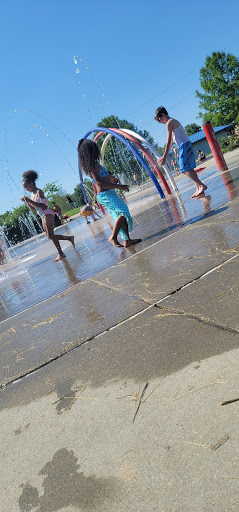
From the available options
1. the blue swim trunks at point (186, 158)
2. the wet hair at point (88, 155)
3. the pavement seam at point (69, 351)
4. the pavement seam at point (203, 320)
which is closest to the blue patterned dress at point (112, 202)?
the wet hair at point (88, 155)

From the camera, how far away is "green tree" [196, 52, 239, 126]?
50.8 meters

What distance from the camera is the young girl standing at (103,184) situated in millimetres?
5324

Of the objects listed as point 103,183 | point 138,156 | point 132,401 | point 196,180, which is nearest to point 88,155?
point 103,183

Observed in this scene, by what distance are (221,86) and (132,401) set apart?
57.0 metres

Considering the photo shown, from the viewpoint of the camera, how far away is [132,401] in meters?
1.75

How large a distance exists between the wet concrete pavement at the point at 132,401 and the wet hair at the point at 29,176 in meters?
4.38

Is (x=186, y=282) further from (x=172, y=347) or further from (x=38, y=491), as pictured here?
(x=38, y=491)

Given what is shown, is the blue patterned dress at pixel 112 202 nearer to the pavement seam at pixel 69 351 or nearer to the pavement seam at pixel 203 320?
the pavement seam at pixel 69 351

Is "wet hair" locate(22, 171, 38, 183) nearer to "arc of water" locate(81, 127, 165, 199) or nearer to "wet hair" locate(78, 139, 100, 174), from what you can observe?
"wet hair" locate(78, 139, 100, 174)

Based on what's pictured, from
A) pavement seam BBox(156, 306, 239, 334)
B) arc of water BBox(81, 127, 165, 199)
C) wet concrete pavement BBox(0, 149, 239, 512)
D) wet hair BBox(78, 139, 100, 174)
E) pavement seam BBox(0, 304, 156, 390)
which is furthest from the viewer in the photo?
arc of water BBox(81, 127, 165, 199)

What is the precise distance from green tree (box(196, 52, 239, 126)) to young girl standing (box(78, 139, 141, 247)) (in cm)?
5153

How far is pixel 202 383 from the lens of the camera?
1.65 m

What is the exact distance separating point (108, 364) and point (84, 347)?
0.43 meters

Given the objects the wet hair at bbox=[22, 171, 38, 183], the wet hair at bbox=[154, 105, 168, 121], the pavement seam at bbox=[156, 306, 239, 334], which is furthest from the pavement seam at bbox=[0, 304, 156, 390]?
the wet hair at bbox=[154, 105, 168, 121]
